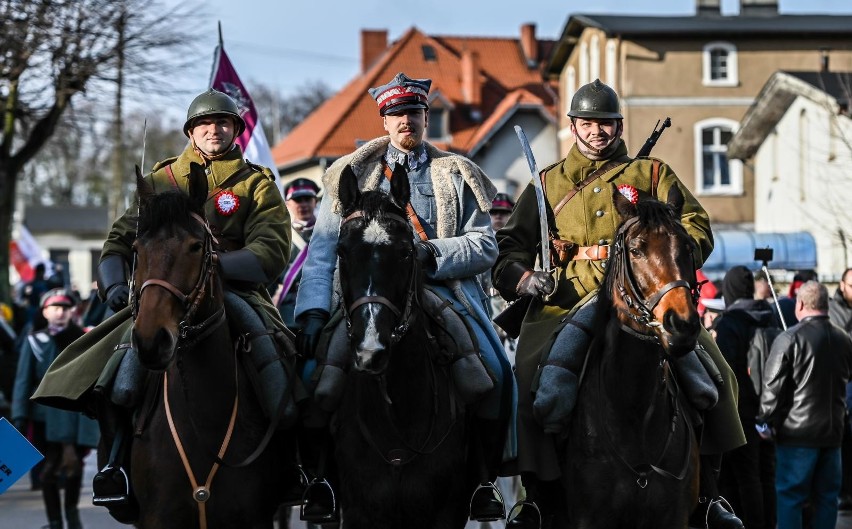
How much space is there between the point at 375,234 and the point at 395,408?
102cm

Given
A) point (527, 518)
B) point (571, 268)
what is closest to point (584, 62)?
point (571, 268)

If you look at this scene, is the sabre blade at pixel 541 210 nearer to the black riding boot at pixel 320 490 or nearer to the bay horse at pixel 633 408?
the bay horse at pixel 633 408

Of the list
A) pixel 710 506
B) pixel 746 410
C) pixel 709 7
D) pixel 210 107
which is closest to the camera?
pixel 710 506

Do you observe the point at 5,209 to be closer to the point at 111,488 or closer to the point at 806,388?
the point at 806,388

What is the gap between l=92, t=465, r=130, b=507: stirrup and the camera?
7.08m

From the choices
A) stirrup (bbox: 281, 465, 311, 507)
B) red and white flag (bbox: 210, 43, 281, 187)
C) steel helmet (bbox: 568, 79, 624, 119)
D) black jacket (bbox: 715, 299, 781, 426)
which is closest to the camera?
stirrup (bbox: 281, 465, 311, 507)

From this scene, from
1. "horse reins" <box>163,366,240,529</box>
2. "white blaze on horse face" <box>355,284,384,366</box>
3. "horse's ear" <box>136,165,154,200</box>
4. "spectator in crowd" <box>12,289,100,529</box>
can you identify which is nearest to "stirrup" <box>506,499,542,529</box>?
"horse reins" <box>163,366,240,529</box>

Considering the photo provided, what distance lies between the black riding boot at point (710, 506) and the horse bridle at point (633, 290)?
51.4 inches

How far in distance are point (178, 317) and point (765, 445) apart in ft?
25.7

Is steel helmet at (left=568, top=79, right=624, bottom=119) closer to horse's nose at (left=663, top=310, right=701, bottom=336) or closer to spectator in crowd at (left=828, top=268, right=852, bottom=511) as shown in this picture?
horse's nose at (left=663, top=310, right=701, bottom=336)

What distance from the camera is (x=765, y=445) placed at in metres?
12.7

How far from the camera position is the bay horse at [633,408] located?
6895mm

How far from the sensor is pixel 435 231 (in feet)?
26.0

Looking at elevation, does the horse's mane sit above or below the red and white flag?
below
